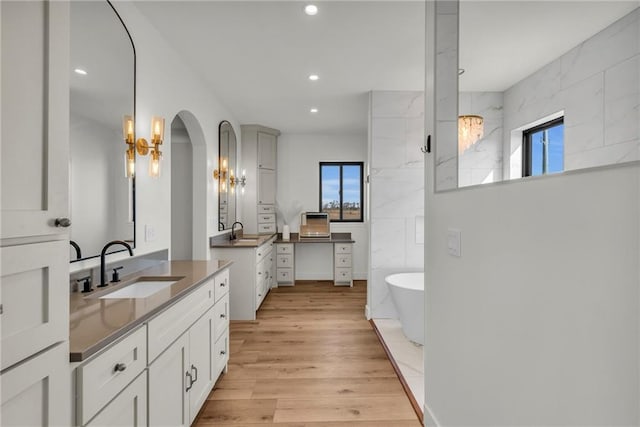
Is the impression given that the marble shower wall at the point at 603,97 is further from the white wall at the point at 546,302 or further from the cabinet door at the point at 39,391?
the cabinet door at the point at 39,391

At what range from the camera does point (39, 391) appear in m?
0.78

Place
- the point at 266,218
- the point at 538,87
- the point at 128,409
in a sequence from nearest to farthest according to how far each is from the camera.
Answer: the point at 128,409 < the point at 538,87 < the point at 266,218

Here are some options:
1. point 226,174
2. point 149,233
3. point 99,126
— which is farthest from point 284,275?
point 99,126

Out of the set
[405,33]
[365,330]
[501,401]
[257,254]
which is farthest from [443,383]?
[257,254]

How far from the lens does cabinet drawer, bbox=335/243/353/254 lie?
5.22 m

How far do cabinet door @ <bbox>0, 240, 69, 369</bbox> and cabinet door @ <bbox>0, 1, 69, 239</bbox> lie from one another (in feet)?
0.16

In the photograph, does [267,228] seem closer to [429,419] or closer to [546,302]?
[429,419]

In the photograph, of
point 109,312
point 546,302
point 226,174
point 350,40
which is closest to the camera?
point 546,302

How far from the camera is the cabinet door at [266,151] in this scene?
202 inches

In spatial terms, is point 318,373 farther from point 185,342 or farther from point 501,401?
point 501,401

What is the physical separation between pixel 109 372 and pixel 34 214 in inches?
23.1

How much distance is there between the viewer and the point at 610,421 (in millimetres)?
726

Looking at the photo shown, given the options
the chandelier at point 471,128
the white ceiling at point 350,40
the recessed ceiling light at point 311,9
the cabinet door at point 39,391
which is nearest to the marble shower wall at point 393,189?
the white ceiling at point 350,40

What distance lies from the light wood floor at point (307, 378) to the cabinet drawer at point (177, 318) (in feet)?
2.26
